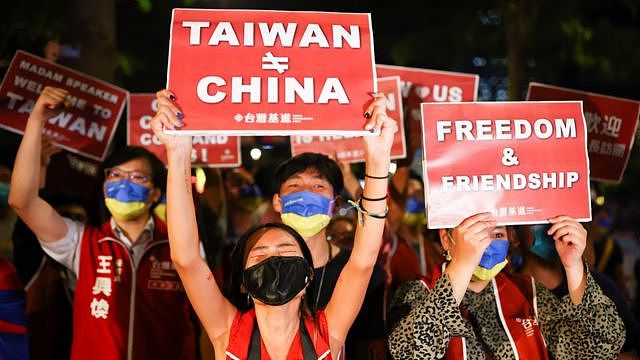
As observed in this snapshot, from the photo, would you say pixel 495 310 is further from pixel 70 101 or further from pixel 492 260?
pixel 70 101

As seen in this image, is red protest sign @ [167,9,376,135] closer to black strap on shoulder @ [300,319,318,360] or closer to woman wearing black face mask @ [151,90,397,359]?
woman wearing black face mask @ [151,90,397,359]

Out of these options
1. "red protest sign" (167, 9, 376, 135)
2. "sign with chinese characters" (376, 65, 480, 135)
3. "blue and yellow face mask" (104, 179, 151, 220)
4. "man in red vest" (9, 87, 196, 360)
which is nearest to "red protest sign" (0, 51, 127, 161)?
"man in red vest" (9, 87, 196, 360)

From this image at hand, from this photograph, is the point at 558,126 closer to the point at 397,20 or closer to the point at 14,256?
the point at 14,256

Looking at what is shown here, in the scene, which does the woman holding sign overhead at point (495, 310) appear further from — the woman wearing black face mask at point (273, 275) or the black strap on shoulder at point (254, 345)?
the black strap on shoulder at point (254, 345)

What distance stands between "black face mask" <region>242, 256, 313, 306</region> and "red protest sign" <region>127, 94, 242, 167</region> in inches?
101

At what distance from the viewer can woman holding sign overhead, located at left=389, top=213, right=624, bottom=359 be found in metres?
3.15

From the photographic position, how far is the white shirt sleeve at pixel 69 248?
4117 mm

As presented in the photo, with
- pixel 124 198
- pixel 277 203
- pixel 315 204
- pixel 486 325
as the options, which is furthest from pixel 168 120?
pixel 486 325

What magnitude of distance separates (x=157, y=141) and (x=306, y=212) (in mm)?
2305

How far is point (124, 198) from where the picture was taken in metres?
4.22

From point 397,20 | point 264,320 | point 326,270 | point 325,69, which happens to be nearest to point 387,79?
point 326,270

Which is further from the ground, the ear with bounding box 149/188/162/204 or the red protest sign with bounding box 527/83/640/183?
the red protest sign with bounding box 527/83/640/183

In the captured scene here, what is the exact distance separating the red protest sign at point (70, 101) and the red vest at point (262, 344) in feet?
8.12

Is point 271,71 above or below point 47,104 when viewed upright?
below
